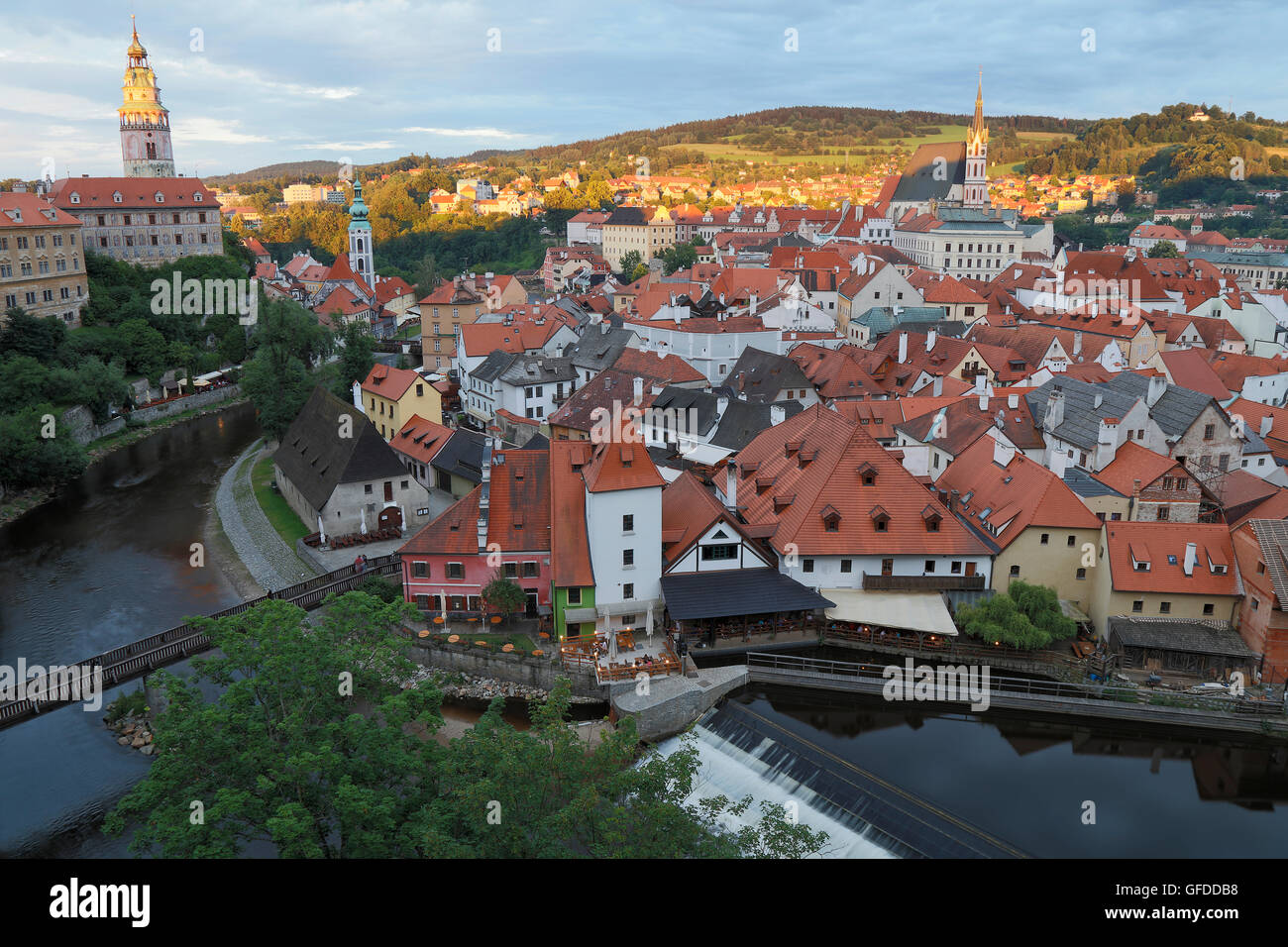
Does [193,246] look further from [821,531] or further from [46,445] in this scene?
[821,531]

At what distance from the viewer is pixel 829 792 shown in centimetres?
2398

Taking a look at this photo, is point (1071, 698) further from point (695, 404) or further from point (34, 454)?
point (34, 454)

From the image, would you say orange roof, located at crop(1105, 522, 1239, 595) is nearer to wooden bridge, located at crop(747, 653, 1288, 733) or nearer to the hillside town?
the hillside town

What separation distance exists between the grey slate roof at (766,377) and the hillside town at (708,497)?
33 cm

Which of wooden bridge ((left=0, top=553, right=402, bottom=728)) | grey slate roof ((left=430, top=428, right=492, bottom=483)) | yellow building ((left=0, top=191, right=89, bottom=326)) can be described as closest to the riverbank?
yellow building ((left=0, top=191, right=89, bottom=326))

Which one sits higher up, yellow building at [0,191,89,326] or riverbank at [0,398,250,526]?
yellow building at [0,191,89,326]

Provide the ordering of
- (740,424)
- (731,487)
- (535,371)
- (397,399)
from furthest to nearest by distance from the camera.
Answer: (535,371) < (397,399) < (740,424) < (731,487)

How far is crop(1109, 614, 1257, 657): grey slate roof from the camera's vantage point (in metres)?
29.4

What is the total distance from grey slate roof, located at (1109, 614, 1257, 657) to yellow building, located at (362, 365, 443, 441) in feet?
118

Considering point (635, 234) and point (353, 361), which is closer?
point (353, 361)

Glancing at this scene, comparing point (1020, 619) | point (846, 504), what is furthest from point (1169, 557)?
point (846, 504)

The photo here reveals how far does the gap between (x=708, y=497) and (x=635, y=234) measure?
11273 centimetres

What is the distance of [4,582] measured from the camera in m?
39.3
